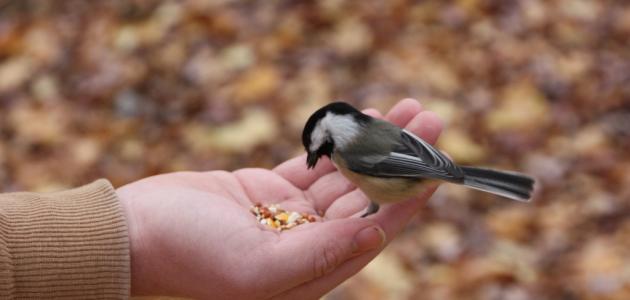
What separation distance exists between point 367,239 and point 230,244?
21 cm

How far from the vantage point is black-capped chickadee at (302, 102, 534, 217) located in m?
1.33

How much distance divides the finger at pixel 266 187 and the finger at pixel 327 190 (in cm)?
3

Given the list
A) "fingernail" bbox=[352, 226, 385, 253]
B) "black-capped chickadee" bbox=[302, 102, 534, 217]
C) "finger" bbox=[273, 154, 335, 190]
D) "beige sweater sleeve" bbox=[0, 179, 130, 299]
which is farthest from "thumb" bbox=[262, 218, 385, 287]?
"finger" bbox=[273, 154, 335, 190]

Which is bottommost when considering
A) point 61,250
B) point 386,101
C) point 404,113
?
point 61,250

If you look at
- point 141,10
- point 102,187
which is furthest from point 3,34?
point 102,187

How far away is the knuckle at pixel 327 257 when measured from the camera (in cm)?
121

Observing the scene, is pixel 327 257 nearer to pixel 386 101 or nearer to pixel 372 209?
pixel 372 209

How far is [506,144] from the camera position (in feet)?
6.98

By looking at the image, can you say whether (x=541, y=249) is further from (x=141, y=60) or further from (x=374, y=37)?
(x=141, y=60)

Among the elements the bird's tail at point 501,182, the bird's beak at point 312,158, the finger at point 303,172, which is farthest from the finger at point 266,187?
the bird's tail at point 501,182

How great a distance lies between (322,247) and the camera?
121 centimetres

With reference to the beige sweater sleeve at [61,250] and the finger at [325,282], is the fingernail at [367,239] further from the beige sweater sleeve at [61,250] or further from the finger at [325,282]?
the beige sweater sleeve at [61,250]

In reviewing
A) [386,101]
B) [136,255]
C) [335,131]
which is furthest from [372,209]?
[386,101]

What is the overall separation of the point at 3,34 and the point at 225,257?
63.6 inches
